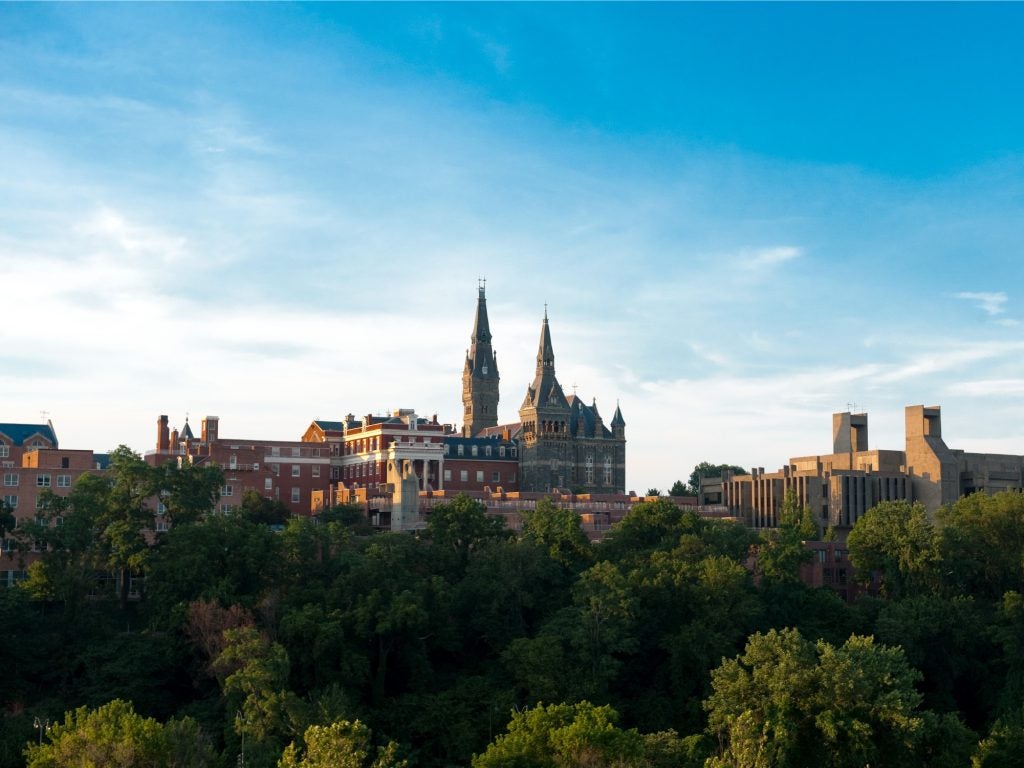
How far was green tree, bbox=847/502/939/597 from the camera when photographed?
97625 millimetres

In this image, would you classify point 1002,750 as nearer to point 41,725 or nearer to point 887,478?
point 41,725

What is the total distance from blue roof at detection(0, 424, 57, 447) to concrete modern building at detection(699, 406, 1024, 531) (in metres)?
62.3

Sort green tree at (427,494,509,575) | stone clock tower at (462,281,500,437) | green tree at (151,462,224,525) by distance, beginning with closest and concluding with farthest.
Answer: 1. green tree at (151,462,224,525)
2. green tree at (427,494,509,575)
3. stone clock tower at (462,281,500,437)

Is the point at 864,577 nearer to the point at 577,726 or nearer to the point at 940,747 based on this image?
the point at 940,747

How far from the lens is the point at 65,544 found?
→ 91.8 metres

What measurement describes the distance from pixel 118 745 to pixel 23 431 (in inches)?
2802

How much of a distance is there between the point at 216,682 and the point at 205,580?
6.56 metres

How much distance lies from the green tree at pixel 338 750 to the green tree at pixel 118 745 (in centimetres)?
435

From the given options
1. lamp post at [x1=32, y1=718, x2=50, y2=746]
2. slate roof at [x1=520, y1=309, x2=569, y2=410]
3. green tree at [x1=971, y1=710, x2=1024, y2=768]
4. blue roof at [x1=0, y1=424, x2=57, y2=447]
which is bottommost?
green tree at [x1=971, y1=710, x2=1024, y2=768]

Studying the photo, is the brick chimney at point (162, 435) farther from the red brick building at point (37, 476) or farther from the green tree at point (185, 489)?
the green tree at point (185, 489)

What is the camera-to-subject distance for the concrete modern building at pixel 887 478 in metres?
129

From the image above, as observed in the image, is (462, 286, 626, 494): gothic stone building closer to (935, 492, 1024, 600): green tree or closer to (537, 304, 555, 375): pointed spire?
(537, 304, 555, 375): pointed spire

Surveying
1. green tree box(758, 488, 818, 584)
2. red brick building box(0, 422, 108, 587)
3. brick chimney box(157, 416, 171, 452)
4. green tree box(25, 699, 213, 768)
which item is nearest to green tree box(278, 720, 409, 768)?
green tree box(25, 699, 213, 768)

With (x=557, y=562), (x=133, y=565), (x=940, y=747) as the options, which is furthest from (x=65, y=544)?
(x=940, y=747)
